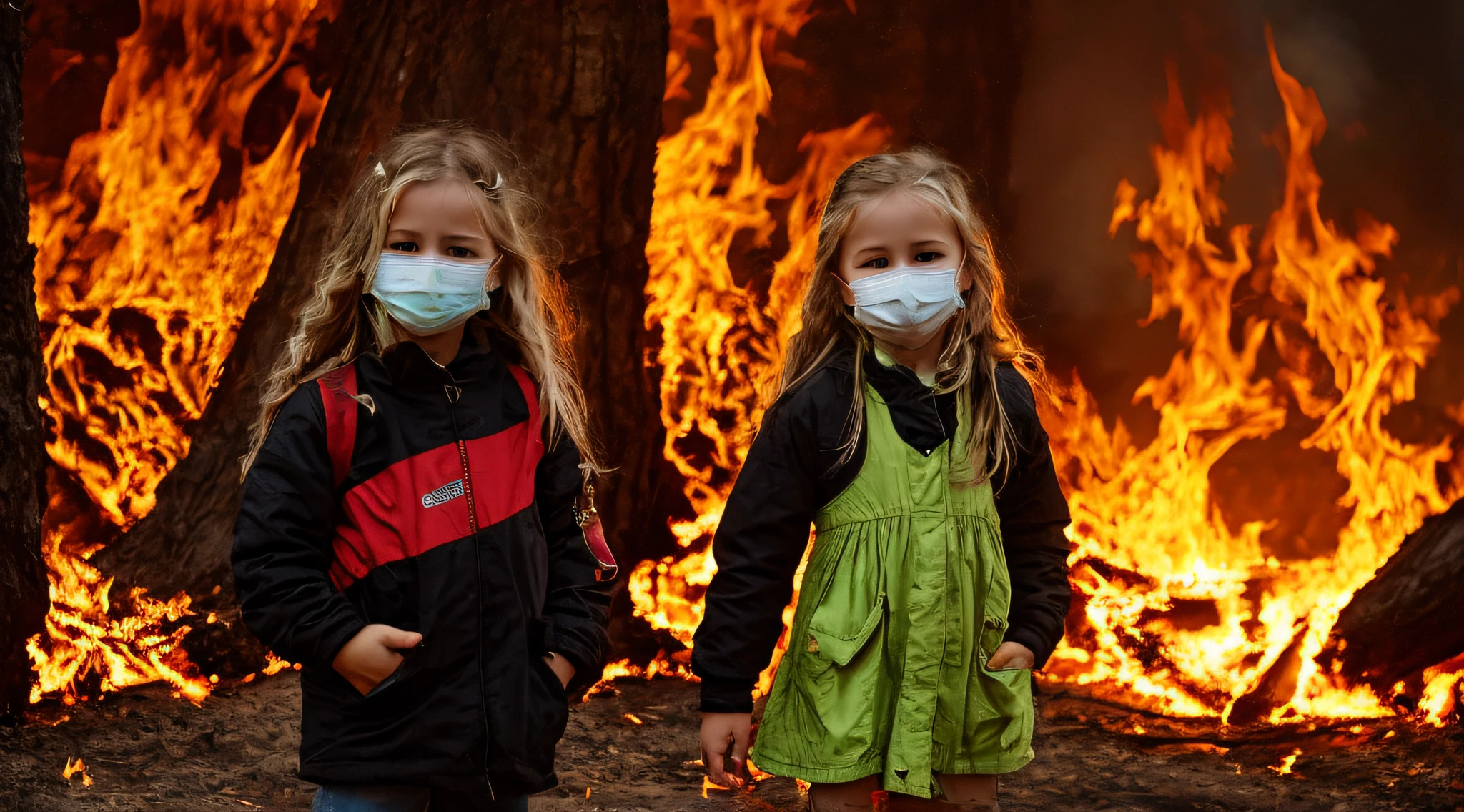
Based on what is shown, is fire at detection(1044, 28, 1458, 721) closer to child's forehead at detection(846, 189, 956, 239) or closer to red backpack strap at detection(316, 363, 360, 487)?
child's forehead at detection(846, 189, 956, 239)

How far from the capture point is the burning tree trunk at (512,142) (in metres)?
4.70

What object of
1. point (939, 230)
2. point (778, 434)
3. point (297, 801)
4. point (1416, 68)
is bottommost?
point (297, 801)

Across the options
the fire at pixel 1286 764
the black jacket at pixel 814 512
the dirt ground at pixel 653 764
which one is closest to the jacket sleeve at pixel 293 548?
the black jacket at pixel 814 512

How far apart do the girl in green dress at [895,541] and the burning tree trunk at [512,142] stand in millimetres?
2514

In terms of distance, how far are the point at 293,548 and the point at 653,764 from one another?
8.74ft

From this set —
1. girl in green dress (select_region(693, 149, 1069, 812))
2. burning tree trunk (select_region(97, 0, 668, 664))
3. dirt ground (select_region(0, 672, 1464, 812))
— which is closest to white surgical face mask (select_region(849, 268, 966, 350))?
girl in green dress (select_region(693, 149, 1069, 812))

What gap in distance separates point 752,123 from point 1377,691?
3.53 metres

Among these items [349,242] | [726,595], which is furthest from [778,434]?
[349,242]

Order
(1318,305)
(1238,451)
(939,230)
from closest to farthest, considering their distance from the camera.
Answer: (939,230)
(1318,305)
(1238,451)

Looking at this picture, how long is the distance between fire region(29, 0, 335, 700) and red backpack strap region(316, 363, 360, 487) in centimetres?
304

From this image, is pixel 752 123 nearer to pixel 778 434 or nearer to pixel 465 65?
pixel 465 65

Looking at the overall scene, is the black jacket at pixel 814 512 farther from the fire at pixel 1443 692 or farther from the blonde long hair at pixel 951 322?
the fire at pixel 1443 692

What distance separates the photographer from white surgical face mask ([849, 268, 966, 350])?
8.30ft

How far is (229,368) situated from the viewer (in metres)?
4.79
